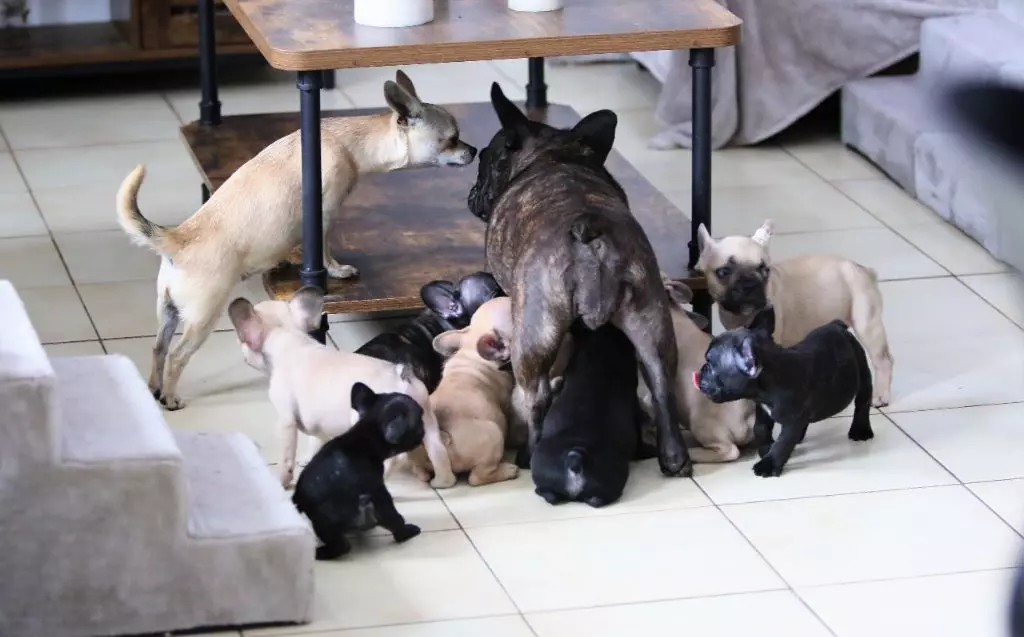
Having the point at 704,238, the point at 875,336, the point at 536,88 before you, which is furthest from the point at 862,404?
the point at 536,88

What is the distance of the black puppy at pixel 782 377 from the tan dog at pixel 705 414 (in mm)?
34

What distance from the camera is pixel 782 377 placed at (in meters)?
2.80

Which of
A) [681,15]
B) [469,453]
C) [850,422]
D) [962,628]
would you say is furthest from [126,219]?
[962,628]

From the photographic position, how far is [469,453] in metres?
2.87

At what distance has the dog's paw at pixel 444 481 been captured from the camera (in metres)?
2.86

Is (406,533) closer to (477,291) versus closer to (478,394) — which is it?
(478,394)

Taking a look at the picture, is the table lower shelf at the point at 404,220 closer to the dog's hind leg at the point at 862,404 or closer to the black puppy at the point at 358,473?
the dog's hind leg at the point at 862,404

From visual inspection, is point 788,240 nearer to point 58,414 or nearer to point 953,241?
point 953,241

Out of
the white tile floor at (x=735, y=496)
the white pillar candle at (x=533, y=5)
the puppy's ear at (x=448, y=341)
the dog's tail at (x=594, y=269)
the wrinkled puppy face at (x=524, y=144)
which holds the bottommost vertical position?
the white tile floor at (x=735, y=496)

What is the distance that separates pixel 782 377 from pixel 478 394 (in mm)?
537

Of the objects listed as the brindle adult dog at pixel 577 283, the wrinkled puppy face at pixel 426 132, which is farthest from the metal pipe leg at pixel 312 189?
the brindle adult dog at pixel 577 283

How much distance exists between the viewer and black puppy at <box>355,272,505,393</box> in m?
3.11

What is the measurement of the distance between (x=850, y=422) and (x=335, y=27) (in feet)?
4.14

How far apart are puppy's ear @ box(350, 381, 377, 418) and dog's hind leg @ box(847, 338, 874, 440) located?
901 millimetres
